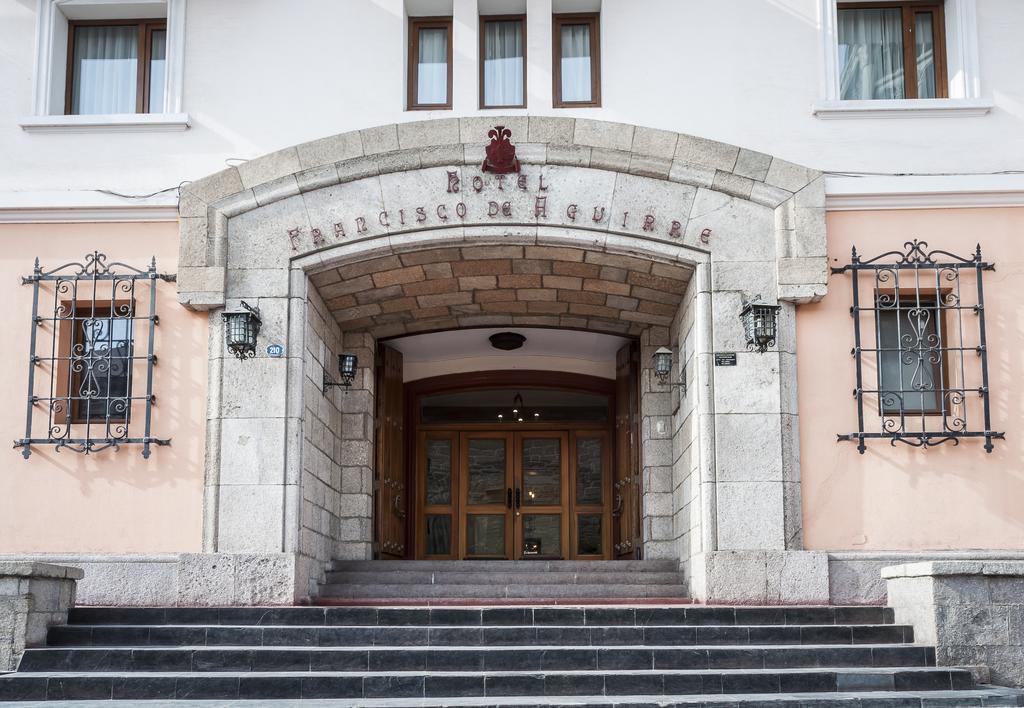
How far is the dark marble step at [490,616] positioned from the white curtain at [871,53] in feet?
14.6

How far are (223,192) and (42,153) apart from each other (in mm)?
1657

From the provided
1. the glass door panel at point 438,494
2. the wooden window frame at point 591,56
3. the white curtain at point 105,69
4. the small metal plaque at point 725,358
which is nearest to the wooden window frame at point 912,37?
the wooden window frame at point 591,56

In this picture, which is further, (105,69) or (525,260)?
(105,69)

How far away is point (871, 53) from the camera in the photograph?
11148mm

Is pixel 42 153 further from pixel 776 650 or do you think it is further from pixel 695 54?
pixel 776 650

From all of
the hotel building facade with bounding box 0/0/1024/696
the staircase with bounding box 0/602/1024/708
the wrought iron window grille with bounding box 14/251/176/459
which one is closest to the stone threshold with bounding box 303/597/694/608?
the hotel building facade with bounding box 0/0/1024/696

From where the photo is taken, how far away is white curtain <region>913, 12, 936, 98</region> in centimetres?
1106

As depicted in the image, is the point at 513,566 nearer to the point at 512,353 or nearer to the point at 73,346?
the point at 512,353

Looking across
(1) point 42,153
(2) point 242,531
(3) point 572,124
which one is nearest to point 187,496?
(2) point 242,531

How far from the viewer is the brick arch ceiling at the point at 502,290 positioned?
35.9 feet

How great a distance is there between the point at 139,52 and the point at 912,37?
6.67 meters

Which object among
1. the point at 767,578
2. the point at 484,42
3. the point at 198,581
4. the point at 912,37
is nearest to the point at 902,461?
the point at 767,578

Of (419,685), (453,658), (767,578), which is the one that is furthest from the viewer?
(767,578)

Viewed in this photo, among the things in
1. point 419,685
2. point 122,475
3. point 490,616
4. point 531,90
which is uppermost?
point 531,90
